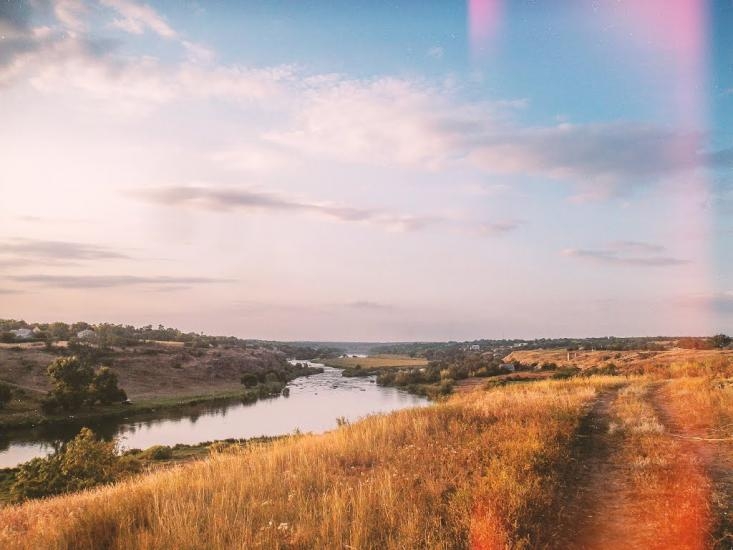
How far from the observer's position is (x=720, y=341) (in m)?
52.5

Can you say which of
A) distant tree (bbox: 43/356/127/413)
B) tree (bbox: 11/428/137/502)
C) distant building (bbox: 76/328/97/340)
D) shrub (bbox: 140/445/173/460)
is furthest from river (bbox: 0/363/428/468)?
distant building (bbox: 76/328/97/340)

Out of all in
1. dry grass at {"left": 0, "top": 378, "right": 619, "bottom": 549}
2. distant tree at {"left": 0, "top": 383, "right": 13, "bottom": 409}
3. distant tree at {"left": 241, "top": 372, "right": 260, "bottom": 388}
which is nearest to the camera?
dry grass at {"left": 0, "top": 378, "right": 619, "bottom": 549}

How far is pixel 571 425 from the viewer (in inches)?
496

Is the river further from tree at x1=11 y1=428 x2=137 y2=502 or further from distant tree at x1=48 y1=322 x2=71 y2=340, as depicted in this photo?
distant tree at x1=48 y1=322 x2=71 y2=340

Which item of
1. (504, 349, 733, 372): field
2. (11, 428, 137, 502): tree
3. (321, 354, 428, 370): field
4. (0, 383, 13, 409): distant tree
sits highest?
(504, 349, 733, 372): field

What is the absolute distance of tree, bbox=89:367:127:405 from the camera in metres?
57.3

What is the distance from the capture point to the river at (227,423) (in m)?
41.9

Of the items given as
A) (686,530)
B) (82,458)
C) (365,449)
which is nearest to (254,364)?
(82,458)

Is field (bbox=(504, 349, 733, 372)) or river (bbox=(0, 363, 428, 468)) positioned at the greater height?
field (bbox=(504, 349, 733, 372))

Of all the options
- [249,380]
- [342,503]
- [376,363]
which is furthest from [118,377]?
[342,503]

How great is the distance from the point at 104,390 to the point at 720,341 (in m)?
71.6

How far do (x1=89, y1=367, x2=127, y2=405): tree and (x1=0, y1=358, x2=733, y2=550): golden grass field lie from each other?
54816 mm

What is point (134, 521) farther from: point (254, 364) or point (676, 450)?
point (254, 364)

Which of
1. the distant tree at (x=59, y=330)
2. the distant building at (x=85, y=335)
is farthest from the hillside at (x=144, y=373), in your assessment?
the distant tree at (x=59, y=330)
